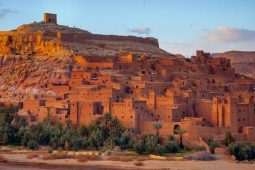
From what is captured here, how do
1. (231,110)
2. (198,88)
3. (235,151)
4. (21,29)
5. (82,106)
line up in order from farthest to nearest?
(21,29)
(198,88)
(82,106)
(231,110)
(235,151)

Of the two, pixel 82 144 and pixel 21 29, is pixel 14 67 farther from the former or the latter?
pixel 82 144

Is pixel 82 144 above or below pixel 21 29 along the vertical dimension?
below

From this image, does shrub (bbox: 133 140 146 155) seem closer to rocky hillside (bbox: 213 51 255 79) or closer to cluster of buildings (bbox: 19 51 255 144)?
cluster of buildings (bbox: 19 51 255 144)

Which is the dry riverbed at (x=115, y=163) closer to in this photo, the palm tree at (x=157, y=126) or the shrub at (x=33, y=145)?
the shrub at (x=33, y=145)

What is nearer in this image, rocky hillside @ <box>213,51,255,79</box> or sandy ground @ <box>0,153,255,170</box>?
sandy ground @ <box>0,153,255,170</box>

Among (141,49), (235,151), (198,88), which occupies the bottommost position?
(235,151)

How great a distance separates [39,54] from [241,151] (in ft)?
74.8

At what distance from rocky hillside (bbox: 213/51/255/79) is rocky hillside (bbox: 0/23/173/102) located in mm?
26316

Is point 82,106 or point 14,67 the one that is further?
point 14,67

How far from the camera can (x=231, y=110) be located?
130 feet

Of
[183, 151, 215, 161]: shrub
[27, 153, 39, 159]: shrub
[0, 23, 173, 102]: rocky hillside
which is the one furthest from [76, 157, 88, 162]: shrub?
[0, 23, 173, 102]: rocky hillside

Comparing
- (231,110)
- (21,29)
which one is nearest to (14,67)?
(21,29)

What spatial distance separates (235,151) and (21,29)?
105ft

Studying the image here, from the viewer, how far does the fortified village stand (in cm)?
3991
